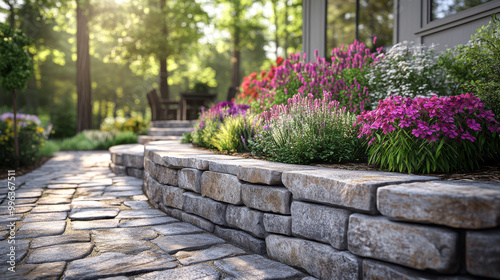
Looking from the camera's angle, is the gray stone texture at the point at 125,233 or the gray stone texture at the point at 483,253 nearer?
the gray stone texture at the point at 483,253

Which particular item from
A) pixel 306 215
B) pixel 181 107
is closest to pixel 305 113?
pixel 306 215

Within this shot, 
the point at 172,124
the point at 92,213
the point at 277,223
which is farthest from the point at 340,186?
the point at 172,124

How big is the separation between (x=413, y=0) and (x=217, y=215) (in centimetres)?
459

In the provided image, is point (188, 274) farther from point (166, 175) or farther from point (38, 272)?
point (166, 175)

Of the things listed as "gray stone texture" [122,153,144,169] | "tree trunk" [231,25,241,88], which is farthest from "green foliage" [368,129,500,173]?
"tree trunk" [231,25,241,88]

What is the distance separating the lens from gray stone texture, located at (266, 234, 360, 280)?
2119mm

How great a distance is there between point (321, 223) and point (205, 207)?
143cm

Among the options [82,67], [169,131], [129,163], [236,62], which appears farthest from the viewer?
[236,62]

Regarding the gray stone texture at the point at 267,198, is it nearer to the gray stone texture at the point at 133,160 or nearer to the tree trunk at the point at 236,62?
the gray stone texture at the point at 133,160

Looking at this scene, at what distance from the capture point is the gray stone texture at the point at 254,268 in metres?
2.38

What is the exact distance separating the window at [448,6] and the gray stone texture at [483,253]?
4082mm

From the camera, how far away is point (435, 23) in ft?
16.8

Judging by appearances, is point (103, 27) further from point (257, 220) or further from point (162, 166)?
point (257, 220)

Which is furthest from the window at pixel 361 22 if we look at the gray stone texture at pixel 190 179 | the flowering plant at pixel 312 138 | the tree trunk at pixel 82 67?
the tree trunk at pixel 82 67
